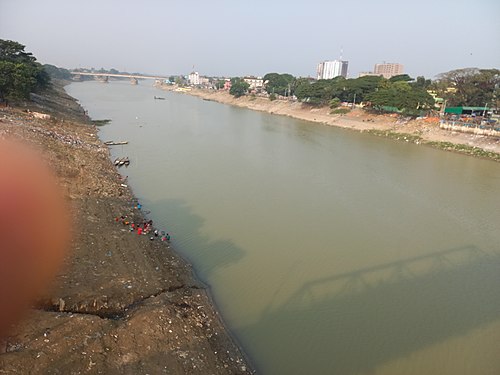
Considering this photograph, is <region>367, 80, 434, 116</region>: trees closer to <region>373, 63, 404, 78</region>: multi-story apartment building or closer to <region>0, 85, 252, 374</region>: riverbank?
<region>0, 85, 252, 374</region>: riverbank

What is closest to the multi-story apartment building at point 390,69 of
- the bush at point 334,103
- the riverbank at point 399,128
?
the riverbank at point 399,128

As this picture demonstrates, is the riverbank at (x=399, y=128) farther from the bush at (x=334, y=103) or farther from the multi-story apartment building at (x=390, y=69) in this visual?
the multi-story apartment building at (x=390, y=69)

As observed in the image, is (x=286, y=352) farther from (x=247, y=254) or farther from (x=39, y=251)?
(x=39, y=251)

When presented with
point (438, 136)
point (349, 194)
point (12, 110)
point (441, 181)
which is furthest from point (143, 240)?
point (438, 136)

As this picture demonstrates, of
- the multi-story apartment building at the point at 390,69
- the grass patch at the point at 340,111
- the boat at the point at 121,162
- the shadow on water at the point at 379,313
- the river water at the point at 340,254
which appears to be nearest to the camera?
the shadow on water at the point at 379,313

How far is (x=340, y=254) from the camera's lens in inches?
468

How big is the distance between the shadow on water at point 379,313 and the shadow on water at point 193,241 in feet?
8.25

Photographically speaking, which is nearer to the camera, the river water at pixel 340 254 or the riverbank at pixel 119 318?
the riverbank at pixel 119 318

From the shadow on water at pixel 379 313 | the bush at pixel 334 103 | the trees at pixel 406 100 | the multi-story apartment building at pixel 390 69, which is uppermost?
the multi-story apartment building at pixel 390 69

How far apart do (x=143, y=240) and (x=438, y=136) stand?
32613 mm

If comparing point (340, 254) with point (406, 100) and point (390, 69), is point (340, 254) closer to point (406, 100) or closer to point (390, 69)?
point (406, 100)

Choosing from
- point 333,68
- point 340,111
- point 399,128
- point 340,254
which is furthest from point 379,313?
point 333,68

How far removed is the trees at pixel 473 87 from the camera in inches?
1622

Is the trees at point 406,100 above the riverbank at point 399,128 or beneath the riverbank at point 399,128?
above
